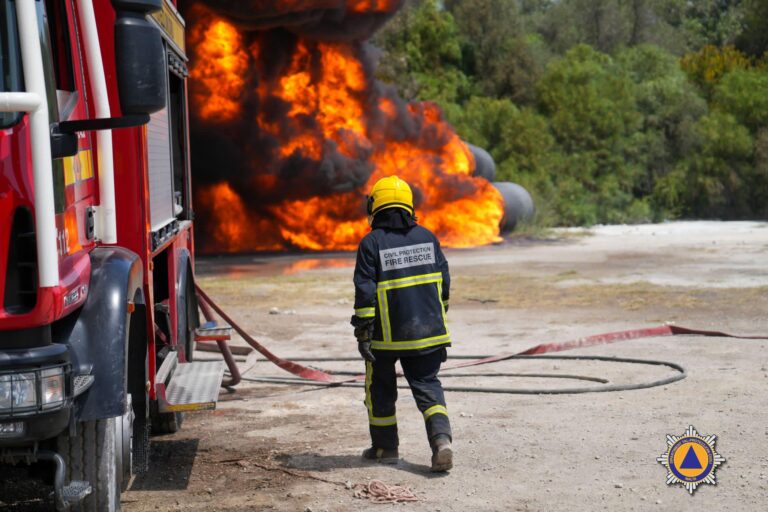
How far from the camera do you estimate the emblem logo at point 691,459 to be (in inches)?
218

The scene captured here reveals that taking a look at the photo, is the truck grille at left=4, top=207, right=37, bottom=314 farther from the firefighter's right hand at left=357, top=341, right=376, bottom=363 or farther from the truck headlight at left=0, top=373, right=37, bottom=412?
the firefighter's right hand at left=357, top=341, right=376, bottom=363

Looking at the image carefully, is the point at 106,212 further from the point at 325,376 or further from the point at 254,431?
the point at 325,376

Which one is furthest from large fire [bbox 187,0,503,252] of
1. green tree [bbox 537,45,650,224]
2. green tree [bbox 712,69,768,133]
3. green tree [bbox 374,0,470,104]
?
green tree [bbox 374,0,470,104]

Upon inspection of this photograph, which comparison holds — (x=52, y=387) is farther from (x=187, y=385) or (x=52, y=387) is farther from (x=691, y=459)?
(x=691, y=459)

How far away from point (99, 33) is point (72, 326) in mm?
1718

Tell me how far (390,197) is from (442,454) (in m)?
1.44

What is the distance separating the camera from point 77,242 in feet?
14.1

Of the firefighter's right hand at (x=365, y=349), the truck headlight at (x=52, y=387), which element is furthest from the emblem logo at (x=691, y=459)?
the truck headlight at (x=52, y=387)

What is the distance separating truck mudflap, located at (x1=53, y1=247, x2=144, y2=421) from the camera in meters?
3.97

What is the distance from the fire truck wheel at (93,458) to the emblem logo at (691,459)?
2.84m

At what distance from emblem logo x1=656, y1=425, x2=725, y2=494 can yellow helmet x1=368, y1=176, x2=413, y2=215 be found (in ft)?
6.49

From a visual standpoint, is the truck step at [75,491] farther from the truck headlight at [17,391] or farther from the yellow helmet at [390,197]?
the yellow helmet at [390,197]

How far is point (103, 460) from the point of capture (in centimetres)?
417

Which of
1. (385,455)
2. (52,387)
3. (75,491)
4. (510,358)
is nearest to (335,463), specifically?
(385,455)
